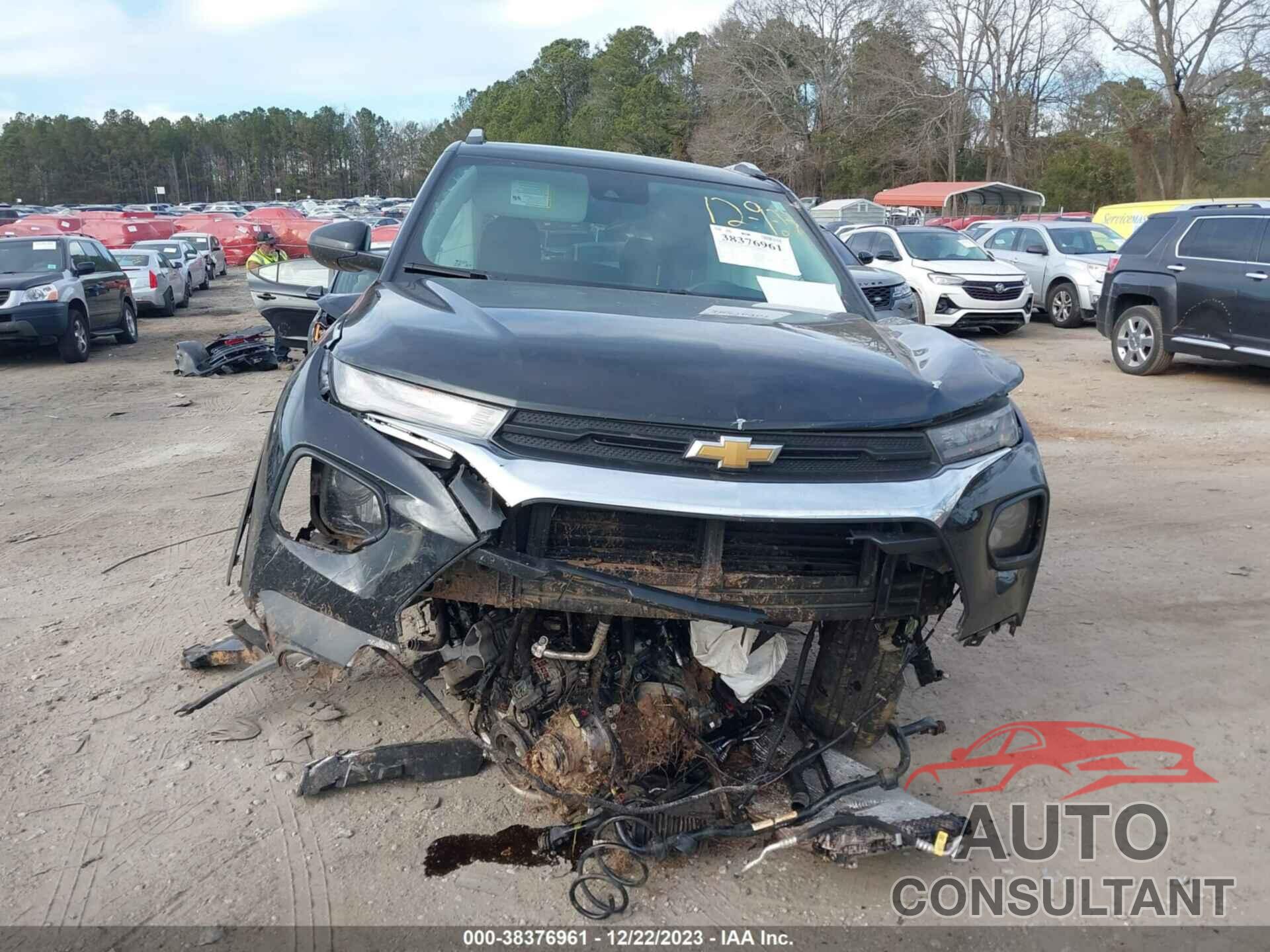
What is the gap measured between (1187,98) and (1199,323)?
3507cm

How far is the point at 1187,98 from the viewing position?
39844 mm

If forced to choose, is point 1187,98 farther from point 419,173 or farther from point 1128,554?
point 419,173

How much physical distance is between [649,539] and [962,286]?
13.8m

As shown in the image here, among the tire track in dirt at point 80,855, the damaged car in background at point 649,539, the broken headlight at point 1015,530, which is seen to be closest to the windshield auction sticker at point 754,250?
the damaged car in background at point 649,539

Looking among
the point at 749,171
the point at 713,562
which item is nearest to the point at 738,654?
the point at 713,562

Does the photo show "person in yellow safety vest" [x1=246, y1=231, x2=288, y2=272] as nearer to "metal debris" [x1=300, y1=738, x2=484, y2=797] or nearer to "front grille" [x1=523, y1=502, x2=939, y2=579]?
"metal debris" [x1=300, y1=738, x2=484, y2=797]

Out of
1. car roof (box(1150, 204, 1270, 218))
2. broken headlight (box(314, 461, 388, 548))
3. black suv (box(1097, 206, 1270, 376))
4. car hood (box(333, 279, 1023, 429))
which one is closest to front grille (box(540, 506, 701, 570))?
car hood (box(333, 279, 1023, 429))

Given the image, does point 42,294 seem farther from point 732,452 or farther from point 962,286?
point 732,452

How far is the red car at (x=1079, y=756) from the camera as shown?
338 centimetres

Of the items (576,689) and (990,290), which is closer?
(576,689)

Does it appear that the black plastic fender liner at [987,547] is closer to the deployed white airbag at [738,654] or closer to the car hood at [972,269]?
the deployed white airbag at [738,654]

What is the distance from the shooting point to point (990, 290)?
15.2 metres

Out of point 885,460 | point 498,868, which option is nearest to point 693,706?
point 498,868

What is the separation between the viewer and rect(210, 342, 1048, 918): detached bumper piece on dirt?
247 cm
